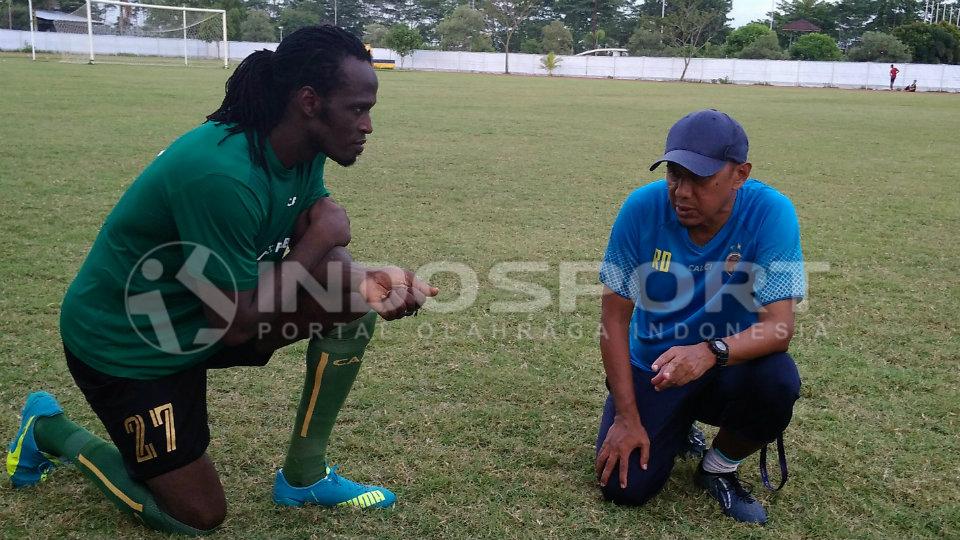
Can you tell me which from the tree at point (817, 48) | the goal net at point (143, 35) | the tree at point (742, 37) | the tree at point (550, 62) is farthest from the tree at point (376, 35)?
the tree at point (817, 48)

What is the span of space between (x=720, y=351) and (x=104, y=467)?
87.6 inches

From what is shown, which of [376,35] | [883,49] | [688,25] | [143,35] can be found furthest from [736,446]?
[688,25]

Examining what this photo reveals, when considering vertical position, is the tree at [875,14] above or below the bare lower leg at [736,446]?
above

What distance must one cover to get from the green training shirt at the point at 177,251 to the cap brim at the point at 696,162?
1.30 m

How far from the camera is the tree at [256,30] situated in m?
59.0

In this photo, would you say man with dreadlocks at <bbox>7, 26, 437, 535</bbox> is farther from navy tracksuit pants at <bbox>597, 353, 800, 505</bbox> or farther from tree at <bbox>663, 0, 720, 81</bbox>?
tree at <bbox>663, 0, 720, 81</bbox>

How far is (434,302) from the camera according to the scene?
5.34m

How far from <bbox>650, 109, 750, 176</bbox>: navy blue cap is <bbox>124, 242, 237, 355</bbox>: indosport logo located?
5.19 feet

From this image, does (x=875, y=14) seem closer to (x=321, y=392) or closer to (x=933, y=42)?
(x=933, y=42)

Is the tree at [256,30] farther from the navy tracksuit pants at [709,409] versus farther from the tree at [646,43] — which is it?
the navy tracksuit pants at [709,409]

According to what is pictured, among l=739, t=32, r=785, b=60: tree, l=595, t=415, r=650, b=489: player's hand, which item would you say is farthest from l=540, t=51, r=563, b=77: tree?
l=595, t=415, r=650, b=489: player's hand

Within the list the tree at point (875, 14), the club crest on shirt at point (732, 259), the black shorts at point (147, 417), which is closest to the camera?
the black shorts at point (147, 417)

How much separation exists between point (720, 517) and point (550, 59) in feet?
195

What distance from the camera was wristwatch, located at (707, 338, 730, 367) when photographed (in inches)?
115
